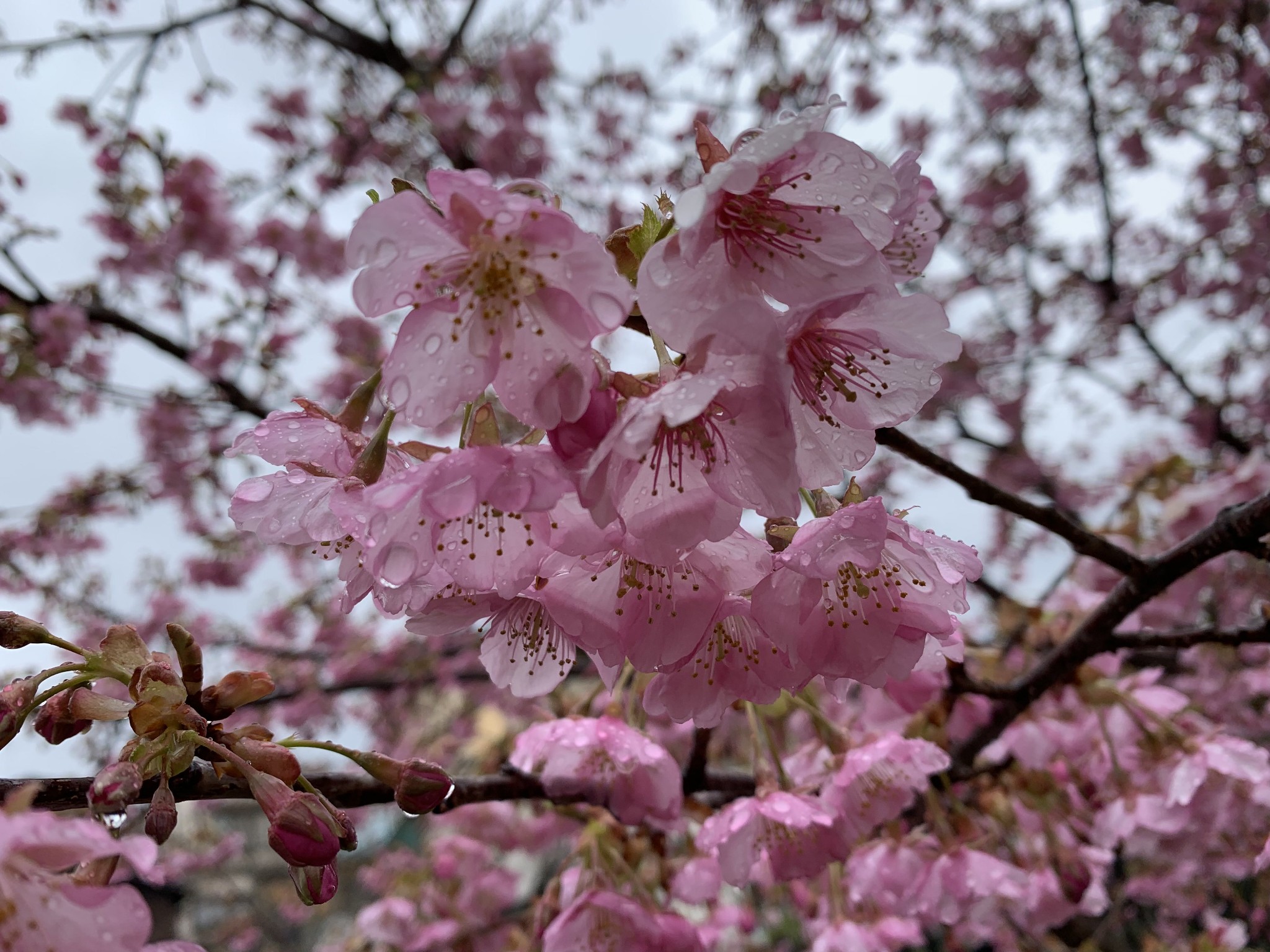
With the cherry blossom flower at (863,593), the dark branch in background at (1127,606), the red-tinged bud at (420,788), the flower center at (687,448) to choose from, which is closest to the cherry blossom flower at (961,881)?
the dark branch in background at (1127,606)

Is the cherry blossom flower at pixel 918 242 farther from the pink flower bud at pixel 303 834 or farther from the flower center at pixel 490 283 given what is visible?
the pink flower bud at pixel 303 834

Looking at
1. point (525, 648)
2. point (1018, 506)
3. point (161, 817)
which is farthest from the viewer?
point (1018, 506)

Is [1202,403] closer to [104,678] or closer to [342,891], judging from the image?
[104,678]

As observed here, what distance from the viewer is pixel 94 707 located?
819 mm

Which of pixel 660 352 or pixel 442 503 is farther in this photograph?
pixel 660 352

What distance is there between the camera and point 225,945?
10.2 meters

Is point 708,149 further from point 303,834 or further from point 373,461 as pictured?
point 303,834

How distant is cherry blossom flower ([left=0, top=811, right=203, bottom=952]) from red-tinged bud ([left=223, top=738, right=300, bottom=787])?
17 centimetres

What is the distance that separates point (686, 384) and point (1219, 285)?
6.61 meters

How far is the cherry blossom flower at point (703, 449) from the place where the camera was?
659mm

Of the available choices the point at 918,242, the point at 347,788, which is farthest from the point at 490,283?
the point at 347,788

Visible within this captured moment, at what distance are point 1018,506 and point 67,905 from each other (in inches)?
48.9

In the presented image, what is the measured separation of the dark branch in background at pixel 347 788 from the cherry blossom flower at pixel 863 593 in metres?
0.61

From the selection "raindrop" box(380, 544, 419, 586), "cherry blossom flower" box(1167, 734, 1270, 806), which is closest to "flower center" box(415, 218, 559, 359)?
"raindrop" box(380, 544, 419, 586)
